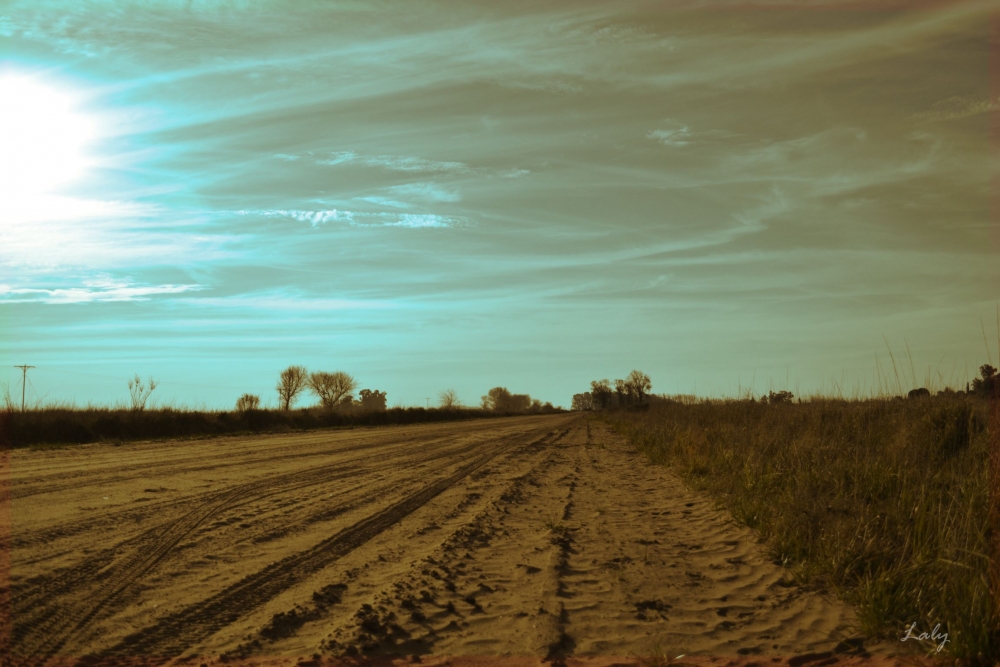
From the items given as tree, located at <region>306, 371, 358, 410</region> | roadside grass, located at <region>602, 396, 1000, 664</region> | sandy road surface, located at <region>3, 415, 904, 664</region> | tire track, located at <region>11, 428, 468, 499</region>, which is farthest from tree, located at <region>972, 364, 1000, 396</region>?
tree, located at <region>306, 371, 358, 410</region>

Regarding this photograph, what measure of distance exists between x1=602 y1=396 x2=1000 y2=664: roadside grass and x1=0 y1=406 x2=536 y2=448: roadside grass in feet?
62.2

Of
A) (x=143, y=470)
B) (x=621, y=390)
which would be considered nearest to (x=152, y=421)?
(x=143, y=470)

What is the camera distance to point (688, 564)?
7219 millimetres

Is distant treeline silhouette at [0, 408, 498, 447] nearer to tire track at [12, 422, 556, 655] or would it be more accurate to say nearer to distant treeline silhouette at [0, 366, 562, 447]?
distant treeline silhouette at [0, 366, 562, 447]

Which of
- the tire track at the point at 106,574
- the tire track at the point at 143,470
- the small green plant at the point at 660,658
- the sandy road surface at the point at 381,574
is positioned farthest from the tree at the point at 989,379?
the tire track at the point at 143,470

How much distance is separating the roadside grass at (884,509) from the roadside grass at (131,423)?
19.0 metres

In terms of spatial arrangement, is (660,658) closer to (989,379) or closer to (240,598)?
(240,598)

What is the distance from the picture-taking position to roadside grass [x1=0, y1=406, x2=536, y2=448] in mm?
22672

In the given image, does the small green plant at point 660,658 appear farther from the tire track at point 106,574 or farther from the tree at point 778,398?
the tree at point 778,398

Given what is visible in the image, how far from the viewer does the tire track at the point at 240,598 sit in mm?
4605

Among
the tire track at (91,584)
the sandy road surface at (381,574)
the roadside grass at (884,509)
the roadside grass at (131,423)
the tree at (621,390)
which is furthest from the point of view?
the tree at (621,390)

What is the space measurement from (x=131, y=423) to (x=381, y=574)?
24.7m

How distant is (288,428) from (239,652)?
107 ft

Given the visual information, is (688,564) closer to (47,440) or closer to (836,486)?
(836,486)
